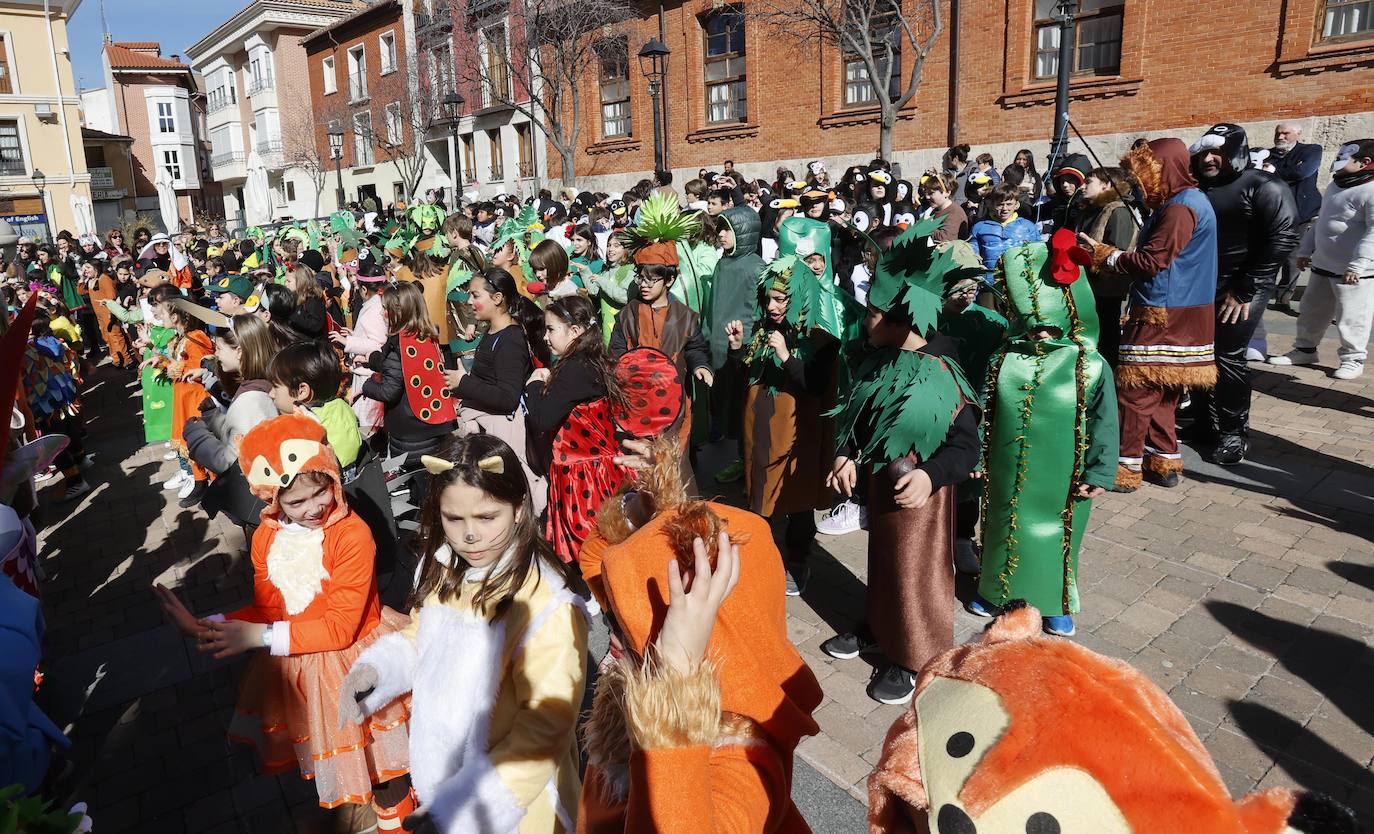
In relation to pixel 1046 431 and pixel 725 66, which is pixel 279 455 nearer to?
pixel 1046 431

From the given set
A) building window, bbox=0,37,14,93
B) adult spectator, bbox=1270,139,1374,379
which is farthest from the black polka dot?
building window, bbox=0,37,14,93

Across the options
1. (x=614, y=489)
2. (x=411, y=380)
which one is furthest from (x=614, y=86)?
(x=614, y=489)

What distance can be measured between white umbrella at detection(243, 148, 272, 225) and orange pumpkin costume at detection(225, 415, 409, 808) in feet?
170

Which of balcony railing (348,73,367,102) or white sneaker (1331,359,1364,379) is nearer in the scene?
white sneaker (1331,359,1364,379)

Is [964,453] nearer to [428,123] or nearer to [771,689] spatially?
[771,689]

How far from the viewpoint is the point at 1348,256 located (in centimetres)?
754

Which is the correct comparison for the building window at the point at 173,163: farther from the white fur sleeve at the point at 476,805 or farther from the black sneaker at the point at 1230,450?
the white fur sleeve at the point at 476,805

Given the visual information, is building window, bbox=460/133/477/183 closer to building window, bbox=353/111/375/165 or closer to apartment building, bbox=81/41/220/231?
building window, bbox=353/111/375/165

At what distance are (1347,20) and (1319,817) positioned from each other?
51.4 feet

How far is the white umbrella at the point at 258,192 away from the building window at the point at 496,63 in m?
24.4

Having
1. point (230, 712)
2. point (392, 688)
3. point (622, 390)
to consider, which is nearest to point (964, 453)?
point (622, 390)

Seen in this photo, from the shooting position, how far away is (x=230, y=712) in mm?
3926

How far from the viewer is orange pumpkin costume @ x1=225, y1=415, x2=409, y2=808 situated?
2719mm

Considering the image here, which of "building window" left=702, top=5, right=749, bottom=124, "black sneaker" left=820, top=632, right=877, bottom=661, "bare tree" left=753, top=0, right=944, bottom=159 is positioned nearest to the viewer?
"black sneaker" left=820, top=632, right=877, bottom=661
